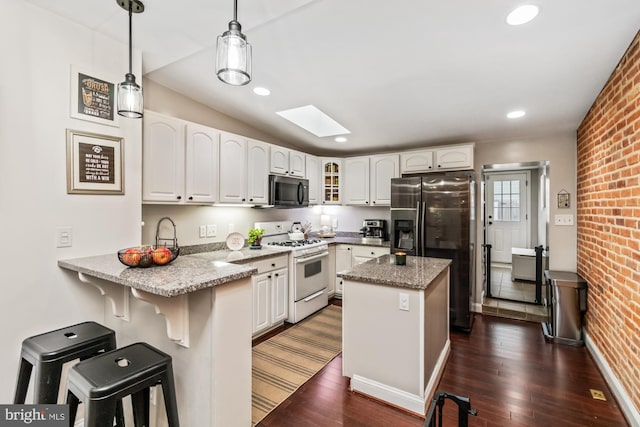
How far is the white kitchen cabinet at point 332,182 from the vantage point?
187 inches

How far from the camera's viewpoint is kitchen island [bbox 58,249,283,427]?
4.51 feet

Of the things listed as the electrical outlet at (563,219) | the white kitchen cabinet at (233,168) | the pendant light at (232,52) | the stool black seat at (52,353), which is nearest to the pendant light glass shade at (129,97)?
the pendant light at (232,52)

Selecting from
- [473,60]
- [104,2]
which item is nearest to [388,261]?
[473,60]

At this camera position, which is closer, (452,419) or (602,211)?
(452,419)

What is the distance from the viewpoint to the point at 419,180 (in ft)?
12.1

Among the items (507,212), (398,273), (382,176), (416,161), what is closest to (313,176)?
(382,176)

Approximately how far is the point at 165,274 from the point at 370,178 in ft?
12.0

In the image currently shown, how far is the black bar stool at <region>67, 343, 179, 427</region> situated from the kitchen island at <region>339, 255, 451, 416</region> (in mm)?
1334

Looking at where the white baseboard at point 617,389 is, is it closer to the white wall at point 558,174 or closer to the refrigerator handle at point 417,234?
the white wall at point 558,174

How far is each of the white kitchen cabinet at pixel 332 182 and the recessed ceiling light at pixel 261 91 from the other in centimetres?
Answer: 211

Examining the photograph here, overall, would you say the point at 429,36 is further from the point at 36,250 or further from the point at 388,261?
the point at 36,250

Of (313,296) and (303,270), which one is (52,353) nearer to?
(303,270)

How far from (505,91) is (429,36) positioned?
1167 millimetres

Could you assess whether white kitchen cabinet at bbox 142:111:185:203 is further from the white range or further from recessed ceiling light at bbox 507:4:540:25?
recessed ceiling light at bbox 507:4:540:25
